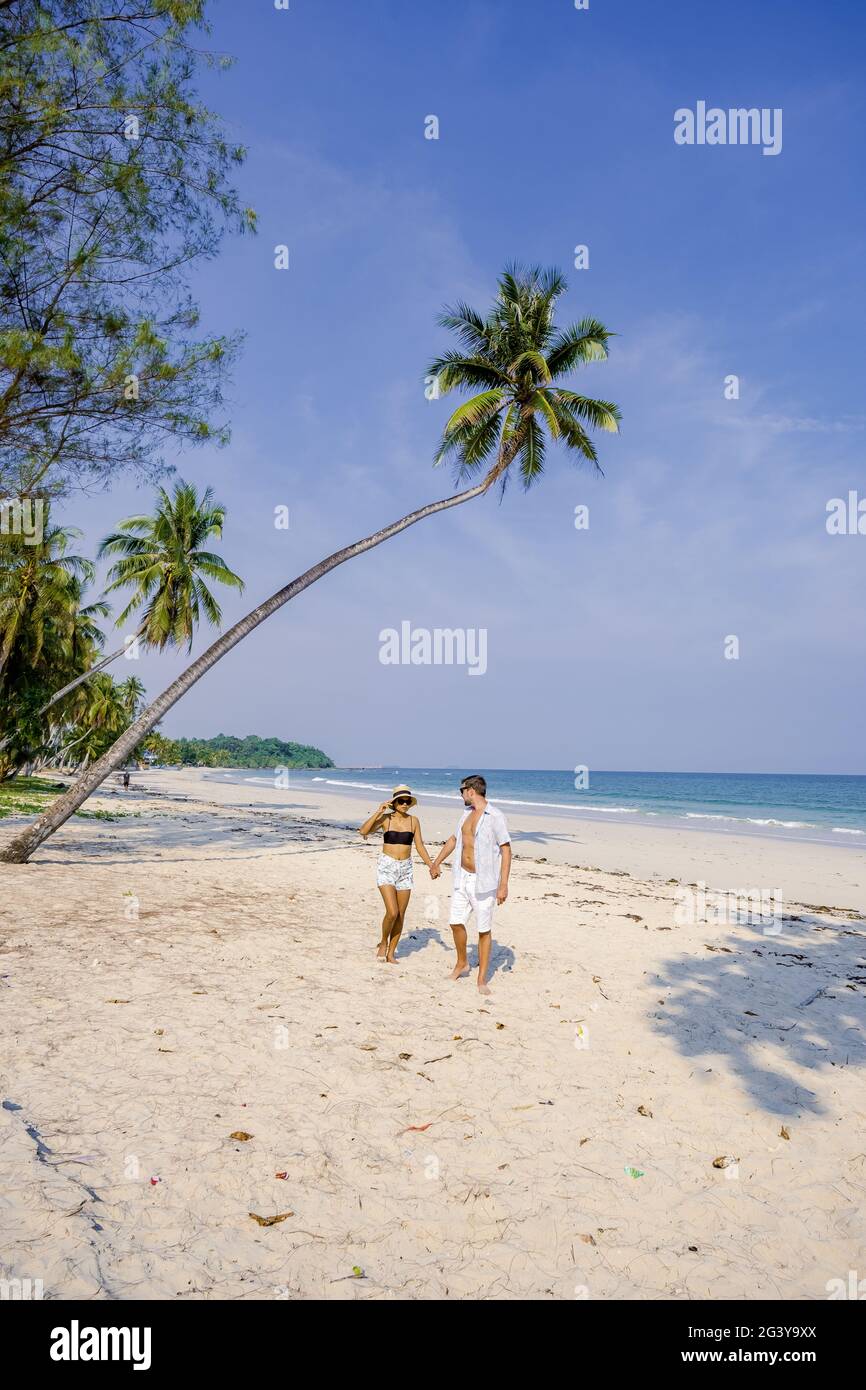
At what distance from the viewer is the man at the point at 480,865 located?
288 inches

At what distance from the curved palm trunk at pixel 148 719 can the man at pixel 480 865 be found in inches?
278

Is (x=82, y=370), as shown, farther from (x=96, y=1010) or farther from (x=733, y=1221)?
(x=733, y=1221)

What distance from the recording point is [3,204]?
9305 mm

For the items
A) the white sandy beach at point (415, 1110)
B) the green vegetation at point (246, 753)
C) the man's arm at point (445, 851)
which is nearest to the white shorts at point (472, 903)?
the man's arm at point (445, 851)

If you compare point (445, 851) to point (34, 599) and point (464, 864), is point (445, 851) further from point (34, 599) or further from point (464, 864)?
point (34, 599)

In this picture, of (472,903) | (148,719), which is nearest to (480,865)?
(472,903)

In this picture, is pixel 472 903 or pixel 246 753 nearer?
pixel 472 903

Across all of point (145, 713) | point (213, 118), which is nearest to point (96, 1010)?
point (145, 713)

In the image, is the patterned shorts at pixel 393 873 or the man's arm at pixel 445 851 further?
the patterned shorts at pixel 393 873

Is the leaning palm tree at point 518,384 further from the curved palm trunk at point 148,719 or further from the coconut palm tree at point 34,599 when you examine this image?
the coconut palm tree at point 34,599

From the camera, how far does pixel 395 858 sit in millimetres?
7961

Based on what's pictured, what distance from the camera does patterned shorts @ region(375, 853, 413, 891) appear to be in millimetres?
7918

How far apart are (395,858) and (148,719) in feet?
22.8

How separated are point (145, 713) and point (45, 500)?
393 centimetres
